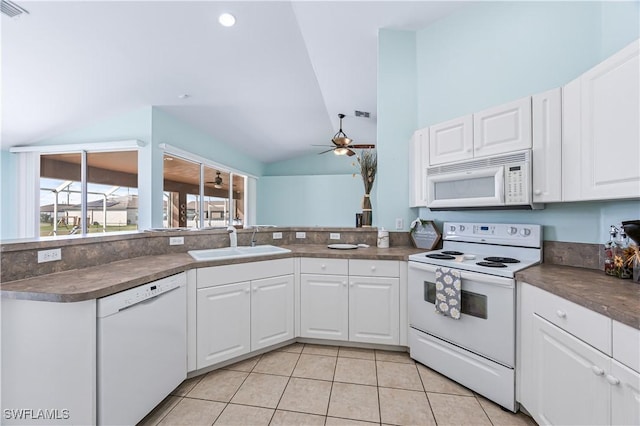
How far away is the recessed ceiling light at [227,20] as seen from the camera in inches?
102

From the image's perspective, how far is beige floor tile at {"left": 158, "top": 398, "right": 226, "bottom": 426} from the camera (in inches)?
62.0

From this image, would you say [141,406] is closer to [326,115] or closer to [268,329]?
[268,329]

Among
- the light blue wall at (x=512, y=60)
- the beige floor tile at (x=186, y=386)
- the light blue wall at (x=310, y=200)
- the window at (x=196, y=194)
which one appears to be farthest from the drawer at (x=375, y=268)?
the light blue wall at (x=310, y=200)

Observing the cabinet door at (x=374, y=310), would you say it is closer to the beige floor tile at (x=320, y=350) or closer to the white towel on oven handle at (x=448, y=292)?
the beige floor tile at (x=320, y=350)

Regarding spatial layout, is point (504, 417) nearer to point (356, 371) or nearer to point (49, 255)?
point (356, 371)

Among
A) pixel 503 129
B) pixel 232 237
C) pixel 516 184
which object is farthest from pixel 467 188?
pixel 232 237

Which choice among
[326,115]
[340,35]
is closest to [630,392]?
[340,35]

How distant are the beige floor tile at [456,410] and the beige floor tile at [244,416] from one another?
100cm

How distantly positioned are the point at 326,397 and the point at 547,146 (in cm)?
215

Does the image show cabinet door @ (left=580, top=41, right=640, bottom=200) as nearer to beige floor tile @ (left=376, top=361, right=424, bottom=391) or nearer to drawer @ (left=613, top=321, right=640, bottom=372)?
drawer @ (left=613, top=321, right=640, bottom=372)

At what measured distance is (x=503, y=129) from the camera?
1957mm

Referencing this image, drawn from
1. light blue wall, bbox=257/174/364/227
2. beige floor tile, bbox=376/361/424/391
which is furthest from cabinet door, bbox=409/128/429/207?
light blue wall, bbox=257/174/364/227

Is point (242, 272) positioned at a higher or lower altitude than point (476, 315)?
higher

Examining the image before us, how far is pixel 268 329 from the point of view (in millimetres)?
2287
